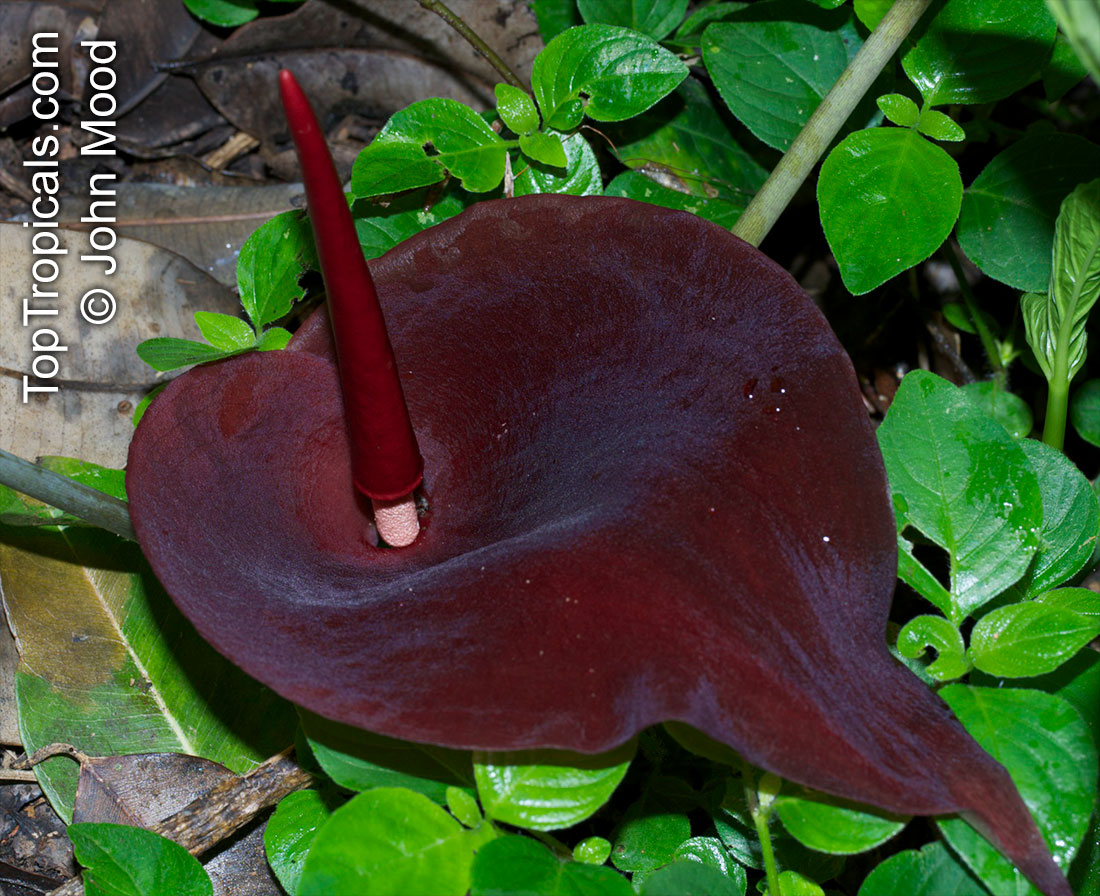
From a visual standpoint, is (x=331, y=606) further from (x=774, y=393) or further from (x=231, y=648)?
(x=774, y=393)

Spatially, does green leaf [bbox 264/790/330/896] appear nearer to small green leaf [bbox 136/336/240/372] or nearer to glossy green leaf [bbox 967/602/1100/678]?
small green leaf [bbox 136/336/240/372]

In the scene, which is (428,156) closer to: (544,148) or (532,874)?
(544,148)

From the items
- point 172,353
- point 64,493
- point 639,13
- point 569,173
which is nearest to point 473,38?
point 639,13

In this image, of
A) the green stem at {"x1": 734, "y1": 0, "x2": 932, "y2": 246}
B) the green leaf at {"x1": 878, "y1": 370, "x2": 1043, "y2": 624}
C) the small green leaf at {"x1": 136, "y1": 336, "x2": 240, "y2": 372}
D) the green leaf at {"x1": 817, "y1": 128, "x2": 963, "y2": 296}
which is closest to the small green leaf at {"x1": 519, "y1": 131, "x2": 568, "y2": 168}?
the green stem at {"x1": 734, "y1": 0, "x2": 932, "y2": 246}

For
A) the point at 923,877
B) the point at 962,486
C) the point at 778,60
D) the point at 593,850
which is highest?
the point at 778,60

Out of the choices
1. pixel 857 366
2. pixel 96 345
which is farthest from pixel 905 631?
pixel 96 345

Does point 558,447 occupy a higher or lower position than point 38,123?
higher
